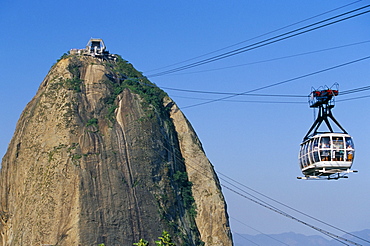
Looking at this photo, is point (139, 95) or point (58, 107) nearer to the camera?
point (58, 107)

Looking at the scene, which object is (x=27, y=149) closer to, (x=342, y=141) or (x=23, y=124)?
(x=23, y=124)

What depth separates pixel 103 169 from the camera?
287 feet

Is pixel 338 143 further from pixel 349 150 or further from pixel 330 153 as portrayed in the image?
A: pixel 330 153

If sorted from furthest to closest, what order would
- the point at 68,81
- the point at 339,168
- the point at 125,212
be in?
the point at 68,81
the point at 125,212
the point at 339,168

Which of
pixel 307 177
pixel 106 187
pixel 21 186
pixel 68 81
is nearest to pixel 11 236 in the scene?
pixel 21 186

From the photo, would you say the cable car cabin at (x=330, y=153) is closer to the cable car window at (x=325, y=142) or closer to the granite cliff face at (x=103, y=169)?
the cable car window at (x=325, y=142)

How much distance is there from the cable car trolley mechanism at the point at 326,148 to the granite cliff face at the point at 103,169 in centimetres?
4003

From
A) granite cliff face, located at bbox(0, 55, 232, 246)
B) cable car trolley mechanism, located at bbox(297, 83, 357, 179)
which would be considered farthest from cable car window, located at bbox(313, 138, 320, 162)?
granite cliff face, located at bbox(0, 55, 232, 246)

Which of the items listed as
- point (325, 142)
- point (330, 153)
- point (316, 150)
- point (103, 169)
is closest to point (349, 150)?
point (330, 153)

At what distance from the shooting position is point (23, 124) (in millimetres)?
92812

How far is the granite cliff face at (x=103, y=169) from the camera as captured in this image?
83.2m

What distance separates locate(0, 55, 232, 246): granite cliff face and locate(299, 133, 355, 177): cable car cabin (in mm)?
40292

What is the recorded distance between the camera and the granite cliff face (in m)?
83.2

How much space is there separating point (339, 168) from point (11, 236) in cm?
5286
